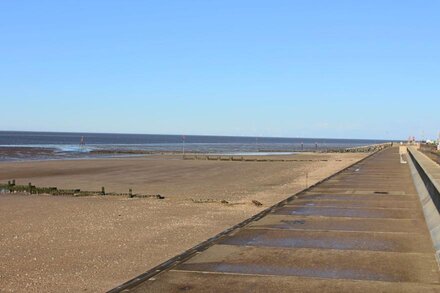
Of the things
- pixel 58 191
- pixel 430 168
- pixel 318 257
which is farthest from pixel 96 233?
pixel 430 168

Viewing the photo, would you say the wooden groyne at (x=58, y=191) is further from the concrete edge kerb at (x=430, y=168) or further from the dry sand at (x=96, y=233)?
the concrete edge kerb at (x=430, y=168)

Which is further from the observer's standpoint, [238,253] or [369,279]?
[238,253]

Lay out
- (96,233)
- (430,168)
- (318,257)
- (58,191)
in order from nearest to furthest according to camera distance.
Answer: (318,257) < (96,233) < (58,191) < (430,168)

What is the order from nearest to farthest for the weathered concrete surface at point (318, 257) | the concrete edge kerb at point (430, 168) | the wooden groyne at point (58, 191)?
the weathered concrete surface at point (318, 257) < the concrete edge kerb at point (430, 168) < the wooden groyne at point (58, 191)

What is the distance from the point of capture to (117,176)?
33.8 meters

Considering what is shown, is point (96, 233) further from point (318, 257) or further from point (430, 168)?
point (430, 168)

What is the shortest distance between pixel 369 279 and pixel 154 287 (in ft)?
9.27

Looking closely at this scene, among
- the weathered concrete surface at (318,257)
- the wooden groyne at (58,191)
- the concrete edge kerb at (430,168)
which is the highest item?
the concrete edge kerb at (430,168)

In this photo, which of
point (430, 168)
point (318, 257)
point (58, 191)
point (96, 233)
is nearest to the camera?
point (318, 257)

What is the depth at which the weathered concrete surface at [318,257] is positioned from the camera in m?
6.86

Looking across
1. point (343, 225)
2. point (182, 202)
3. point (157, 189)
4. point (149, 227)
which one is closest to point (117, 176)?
point (157, 189)

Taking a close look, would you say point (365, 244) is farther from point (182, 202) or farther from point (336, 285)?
point (182, 202)

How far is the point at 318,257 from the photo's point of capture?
845cm

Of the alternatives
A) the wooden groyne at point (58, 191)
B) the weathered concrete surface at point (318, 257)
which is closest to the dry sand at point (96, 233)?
the wooden groyne at point (58, 191)
